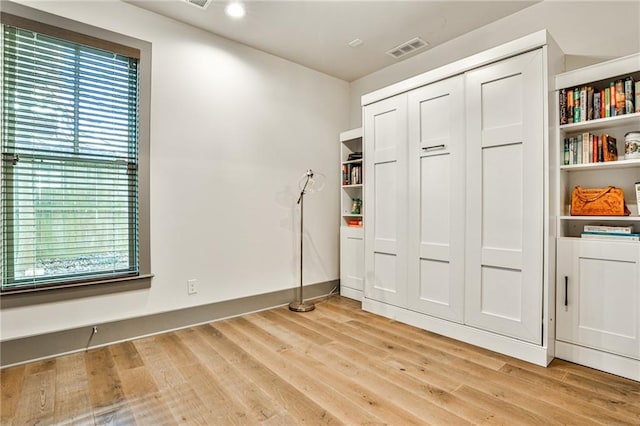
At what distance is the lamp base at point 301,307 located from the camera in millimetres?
3369

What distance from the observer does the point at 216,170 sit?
10.2 feet

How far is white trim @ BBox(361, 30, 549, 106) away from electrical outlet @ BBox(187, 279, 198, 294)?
244 cm

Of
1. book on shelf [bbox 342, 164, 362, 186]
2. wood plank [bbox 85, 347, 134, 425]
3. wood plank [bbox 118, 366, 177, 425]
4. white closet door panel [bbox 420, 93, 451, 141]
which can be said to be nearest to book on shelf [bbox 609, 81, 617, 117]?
white closet door panel [bbox 420, 93, 451, 141]

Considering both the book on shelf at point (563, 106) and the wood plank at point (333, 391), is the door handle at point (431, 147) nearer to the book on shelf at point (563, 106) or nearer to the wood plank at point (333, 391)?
the book on shelf at point (563, 106)

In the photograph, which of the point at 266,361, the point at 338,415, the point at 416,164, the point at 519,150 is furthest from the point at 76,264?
the point at 519,150

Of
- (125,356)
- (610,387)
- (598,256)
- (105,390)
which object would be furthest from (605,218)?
(125,356)

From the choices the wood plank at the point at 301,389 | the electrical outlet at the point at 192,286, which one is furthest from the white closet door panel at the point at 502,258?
the electrical outlet at the point at 192,286

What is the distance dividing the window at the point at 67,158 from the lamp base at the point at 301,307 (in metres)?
1.48

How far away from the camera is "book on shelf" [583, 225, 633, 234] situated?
2.07 metres

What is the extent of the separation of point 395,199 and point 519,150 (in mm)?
1104

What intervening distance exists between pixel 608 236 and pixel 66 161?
12.3 feet

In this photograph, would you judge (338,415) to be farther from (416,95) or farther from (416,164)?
(416,95)

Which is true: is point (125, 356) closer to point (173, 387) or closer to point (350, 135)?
point (173, 387)

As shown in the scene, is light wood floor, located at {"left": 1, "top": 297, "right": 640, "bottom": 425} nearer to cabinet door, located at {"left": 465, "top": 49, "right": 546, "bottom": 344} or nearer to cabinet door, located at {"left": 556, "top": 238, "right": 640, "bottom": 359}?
cabinet door, located at {"left": 556, "top": 238, "right": 640, "bottom": 359}
